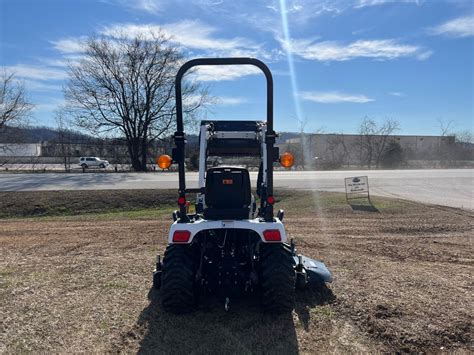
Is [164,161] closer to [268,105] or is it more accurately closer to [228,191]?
[228,191]

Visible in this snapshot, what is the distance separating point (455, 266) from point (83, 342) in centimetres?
561

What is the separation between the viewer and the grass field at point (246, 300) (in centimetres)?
375

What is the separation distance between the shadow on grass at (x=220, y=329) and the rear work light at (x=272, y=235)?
88 cm

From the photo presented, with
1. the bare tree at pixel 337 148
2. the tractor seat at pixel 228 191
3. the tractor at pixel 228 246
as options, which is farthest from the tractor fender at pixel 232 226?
the bare tree at pixel 337 148

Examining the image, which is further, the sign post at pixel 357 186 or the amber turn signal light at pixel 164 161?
the sign post at pixel 357 186

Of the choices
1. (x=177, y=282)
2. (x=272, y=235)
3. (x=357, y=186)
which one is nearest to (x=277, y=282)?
(x=272, y=235)

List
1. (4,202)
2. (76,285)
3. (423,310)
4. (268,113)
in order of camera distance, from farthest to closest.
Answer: (4,202) → (76,285) → (423,310) → (268,113)

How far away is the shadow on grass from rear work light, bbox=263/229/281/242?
88 cm

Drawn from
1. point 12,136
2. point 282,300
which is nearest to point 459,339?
point 282,300

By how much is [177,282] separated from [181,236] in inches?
19.0

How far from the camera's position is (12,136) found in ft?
111

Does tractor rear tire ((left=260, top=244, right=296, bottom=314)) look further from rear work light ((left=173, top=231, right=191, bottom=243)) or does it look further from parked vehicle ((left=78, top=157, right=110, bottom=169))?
parked vehicle ((left=78, top=157, right=110, bottom=169))

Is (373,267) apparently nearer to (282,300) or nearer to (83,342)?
(282,300)

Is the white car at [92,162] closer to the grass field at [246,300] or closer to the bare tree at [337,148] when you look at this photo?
the bare tree at [337,148]
